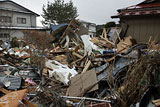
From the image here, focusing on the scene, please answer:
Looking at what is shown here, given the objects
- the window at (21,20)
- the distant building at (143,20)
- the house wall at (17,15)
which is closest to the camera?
the distant building at (143,20)

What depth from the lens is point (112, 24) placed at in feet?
44.0

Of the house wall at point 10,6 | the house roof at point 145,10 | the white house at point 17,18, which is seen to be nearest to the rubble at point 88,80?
the house roof at point 145,10

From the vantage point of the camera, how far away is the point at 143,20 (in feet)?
22.2

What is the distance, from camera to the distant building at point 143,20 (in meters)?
6.32

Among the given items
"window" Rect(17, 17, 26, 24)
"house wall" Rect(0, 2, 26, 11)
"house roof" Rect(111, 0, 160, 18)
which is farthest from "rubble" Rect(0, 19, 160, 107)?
"window" Rect(17, 17, 26, 24)

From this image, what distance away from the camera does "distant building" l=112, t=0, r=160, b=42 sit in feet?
20.7

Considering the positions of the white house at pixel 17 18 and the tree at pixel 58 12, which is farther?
the tree at pixel 58 12

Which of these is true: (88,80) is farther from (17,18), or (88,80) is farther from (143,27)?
(17,18)

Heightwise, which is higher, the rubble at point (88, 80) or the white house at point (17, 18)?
the white house at point (17, 18)

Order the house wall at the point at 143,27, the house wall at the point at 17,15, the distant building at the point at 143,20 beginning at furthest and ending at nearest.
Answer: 1. the house wall at the point at 17,15
2. the house wall at the point at 143,27
3. the distant building at the point at 143,20

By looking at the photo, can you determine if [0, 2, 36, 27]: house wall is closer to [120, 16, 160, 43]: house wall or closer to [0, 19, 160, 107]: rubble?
[0, 19, 160, 107]: rubble

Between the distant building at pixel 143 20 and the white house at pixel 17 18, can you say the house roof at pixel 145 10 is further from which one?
the white house at pixel 17 18

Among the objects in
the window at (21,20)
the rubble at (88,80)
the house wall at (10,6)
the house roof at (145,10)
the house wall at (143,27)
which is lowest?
the rubble at (88,80)

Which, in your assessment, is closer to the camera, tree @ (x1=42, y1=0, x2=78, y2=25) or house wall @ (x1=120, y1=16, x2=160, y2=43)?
house wall @ (x1=120, y1=16, x2=160, y2=43)
